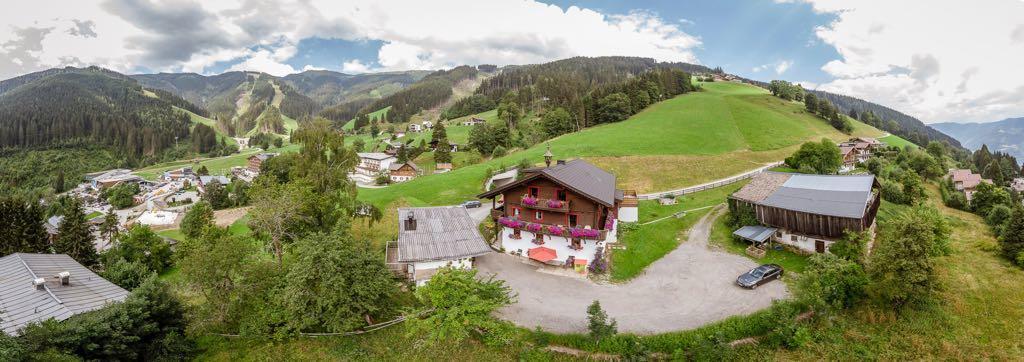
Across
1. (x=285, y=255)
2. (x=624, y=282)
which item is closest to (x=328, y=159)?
(x=285, y=255)

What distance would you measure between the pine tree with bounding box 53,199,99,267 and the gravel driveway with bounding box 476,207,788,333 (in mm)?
44031

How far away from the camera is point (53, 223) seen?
81625mm

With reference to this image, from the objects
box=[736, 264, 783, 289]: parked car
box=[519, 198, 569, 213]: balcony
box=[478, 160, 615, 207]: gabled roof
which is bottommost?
box=[736, 264, 783, 289]: parked car

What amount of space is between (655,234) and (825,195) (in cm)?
1466

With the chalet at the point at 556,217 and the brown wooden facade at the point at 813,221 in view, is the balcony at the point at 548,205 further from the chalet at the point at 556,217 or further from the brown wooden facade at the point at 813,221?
the brown wooden facade at the point at 813,221

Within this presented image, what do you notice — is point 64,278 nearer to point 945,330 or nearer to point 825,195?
point 945,330

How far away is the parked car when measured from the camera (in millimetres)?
28078

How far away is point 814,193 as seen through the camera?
36.2 meters

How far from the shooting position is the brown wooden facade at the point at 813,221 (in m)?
31.9

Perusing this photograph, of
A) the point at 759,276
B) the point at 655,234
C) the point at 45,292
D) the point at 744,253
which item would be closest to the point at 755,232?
the point at 744,253

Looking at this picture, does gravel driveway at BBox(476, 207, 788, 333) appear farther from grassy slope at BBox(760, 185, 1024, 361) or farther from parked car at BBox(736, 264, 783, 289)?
grassy slope at BBox(760, 185, 1024, 361)

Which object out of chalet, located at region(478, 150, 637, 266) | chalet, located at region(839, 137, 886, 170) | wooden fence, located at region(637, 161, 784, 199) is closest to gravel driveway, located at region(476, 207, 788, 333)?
chalet, located at region(478, 150, 637, 266)

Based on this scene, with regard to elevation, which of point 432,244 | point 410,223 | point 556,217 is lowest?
point 432,244

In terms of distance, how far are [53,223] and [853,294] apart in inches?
5040
